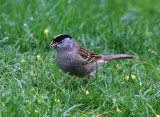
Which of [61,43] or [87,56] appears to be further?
[87,56]

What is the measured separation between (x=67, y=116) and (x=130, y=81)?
169 cm

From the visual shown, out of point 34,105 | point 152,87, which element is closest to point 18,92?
point 34,105

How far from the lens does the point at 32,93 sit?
466cm

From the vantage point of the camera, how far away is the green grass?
4473 mm

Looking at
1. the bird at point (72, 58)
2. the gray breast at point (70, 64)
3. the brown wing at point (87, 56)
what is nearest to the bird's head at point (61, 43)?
the bird at point (72, 58)

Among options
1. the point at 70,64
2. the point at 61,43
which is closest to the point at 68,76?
the point at 70,64

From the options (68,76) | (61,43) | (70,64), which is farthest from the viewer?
(68,76)

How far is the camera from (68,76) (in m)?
5.88

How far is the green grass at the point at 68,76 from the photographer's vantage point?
4.47 m

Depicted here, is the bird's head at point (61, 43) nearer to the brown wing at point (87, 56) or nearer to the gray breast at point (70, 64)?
the gray breast at point (70, 64)

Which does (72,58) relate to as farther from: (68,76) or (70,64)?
(68,76)

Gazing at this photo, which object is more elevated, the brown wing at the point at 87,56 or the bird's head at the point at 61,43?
the bird's head at the point at 61,43

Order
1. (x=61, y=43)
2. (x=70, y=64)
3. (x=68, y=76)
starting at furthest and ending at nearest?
(x=68, y=76), (x=61, y=43), (x=70, y=64)

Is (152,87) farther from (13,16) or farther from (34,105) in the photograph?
(13,16)
